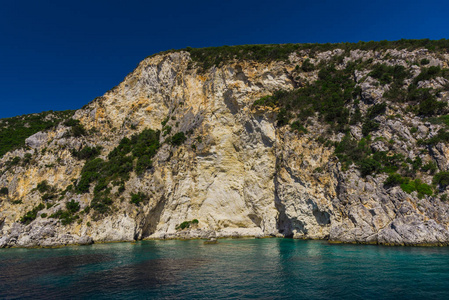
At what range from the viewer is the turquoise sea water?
12617 millimetres

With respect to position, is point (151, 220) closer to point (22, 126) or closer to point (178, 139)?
point (178, 139)

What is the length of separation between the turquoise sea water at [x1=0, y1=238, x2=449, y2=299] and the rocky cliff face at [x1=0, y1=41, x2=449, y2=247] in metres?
7.10

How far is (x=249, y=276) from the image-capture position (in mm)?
15719

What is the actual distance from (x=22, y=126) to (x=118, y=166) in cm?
4883

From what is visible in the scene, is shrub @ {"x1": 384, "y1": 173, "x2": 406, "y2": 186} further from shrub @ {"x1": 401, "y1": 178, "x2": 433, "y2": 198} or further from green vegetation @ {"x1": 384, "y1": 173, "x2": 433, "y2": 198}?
shrub @ {"x1": 401, "y1": 178, "x2": 433, "y2": 198}

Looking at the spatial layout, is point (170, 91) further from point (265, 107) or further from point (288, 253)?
point (288, 253)

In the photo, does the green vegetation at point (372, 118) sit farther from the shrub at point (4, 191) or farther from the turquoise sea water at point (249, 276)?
the shrub at point (4, 191)

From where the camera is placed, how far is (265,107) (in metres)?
42.1

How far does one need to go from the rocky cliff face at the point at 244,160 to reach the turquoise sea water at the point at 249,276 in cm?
710

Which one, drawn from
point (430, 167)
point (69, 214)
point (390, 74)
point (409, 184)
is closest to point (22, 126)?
point (69, 214)

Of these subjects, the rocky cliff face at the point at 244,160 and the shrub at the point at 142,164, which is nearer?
the rocky cliff face at the point at 244,160

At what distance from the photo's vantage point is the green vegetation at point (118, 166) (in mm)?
43431

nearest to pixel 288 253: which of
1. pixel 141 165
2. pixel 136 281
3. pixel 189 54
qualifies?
pixel 136 281

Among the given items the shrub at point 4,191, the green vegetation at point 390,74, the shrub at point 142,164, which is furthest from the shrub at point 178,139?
the green vegetation at point 390,74
